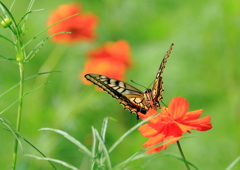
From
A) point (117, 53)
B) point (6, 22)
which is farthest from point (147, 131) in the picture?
point (117, 53)

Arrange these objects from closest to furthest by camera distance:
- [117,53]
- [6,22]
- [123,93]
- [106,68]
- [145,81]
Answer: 1. [6,22]
2. [123,93]
3. [106,68]
4. [117,53]
5. [145,81]

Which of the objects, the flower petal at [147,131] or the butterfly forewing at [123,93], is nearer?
the flower petal at [147,131]

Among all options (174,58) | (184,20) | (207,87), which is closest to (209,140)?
(207,87)

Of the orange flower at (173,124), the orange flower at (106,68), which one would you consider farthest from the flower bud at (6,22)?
the orange flower at (106,68)

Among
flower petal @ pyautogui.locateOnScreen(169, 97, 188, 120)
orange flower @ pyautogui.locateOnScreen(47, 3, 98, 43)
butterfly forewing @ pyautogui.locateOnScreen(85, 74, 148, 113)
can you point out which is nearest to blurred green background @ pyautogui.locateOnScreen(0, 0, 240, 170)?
orange flower @ pyautogui.locateOnScreen(47, 3, 98, 43)

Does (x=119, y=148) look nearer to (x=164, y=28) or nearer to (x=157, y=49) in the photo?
(x=157, y=49)

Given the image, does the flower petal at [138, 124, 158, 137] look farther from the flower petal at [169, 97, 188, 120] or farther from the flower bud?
the flower bud

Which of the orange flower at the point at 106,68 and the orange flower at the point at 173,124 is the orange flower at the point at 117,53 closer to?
the orange flower at the point at 106,68

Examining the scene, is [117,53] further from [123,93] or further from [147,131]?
[147,131]
